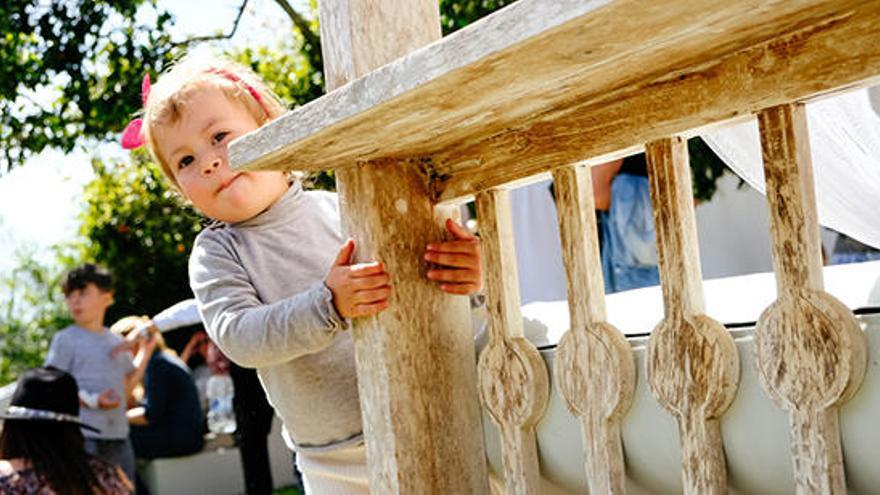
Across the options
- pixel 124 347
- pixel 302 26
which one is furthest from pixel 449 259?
pixel 124 347

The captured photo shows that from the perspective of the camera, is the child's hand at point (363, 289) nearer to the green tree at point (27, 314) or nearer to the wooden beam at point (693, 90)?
the wooden beam at point (693, 90)

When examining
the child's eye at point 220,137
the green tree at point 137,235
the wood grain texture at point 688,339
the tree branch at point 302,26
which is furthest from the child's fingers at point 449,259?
the green tree at point 137,235

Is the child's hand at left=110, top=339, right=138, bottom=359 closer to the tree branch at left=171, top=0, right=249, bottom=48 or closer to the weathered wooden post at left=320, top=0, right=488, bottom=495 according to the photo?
the tree branch at left=171, top=0, right=249, bottom=48

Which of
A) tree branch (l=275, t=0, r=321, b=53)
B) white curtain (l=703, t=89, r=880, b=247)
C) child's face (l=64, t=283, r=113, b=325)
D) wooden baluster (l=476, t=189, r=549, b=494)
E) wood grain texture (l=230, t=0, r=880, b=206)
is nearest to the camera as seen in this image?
wood grain texture (l=230, t=0, r=880, b=206)

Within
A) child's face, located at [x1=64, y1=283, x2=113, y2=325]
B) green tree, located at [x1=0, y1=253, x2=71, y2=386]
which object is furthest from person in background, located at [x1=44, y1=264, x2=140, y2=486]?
green tree, located at [x1=0, y1=253, x2=71, y2=386]

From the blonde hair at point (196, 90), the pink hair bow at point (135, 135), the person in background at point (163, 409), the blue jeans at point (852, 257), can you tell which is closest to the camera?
the blonde hair at point (196, 90)

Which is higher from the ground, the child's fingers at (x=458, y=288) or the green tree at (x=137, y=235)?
the green tree at (x=137, y=235)

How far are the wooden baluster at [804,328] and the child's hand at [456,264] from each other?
0.55 meters

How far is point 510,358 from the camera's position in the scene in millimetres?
1524

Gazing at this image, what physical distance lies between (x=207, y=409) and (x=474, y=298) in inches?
338

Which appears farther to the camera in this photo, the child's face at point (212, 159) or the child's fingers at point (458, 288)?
the child's face at point (212, 159)

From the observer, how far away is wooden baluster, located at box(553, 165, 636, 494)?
1.36m

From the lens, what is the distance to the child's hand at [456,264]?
5.29 ft

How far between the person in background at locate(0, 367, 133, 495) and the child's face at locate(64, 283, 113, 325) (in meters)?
2.34
